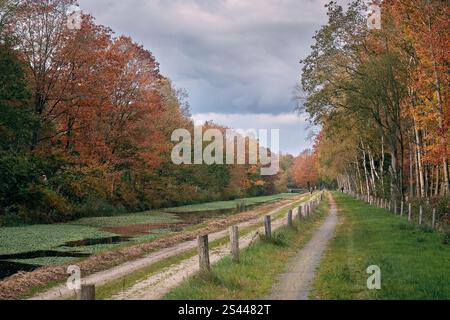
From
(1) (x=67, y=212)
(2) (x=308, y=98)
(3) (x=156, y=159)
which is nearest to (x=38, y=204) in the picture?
(1) (x=67, y=212)

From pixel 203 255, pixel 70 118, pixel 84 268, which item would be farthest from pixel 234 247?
pixel 70 118

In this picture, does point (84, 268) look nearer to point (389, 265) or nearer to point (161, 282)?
point (161, 282)

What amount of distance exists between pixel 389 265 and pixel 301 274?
2.76 m

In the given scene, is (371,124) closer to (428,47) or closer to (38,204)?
(428,47)

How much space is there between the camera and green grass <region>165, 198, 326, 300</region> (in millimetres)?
12219

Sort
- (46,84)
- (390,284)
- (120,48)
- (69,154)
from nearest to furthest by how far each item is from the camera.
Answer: (390,284), (46,84), (69,154), (120,48)

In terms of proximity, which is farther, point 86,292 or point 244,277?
point 244,277

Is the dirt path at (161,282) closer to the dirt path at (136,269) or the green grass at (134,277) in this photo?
the dirt path at (136,269)

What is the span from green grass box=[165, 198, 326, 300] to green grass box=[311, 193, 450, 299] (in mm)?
1483

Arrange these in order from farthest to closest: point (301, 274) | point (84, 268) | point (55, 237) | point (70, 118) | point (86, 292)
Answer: point (70, 118), point (55, 237), point (84, 268), point (301, 274), point (86, 292)

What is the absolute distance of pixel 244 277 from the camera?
47.0 feet

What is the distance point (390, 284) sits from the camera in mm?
12719

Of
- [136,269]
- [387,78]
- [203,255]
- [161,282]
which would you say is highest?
[387,78]
